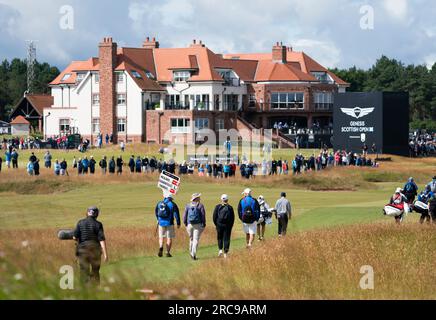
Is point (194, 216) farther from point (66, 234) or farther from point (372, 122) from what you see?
point (372, 122)

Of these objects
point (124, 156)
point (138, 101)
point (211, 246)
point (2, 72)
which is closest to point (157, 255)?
point (211, 246)

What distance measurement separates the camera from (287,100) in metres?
105

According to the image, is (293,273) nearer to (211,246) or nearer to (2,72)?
(211,246)

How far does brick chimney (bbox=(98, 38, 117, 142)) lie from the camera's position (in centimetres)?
9544

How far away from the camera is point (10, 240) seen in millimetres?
4727

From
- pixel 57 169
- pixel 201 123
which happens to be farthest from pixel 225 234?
pixel 201 123

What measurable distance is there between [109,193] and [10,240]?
149 ft

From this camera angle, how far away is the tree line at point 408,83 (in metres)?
153

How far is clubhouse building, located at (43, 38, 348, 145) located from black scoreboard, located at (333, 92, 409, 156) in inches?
492

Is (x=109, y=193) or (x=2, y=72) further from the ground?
(x=2, y=72)

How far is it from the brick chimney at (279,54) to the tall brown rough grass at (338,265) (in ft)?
284

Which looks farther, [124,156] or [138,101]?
[138,101]

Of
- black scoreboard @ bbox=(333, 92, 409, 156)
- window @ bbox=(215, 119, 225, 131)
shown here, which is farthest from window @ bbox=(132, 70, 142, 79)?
black scoreboard @ bbox=(333, 92, 409, 156)
